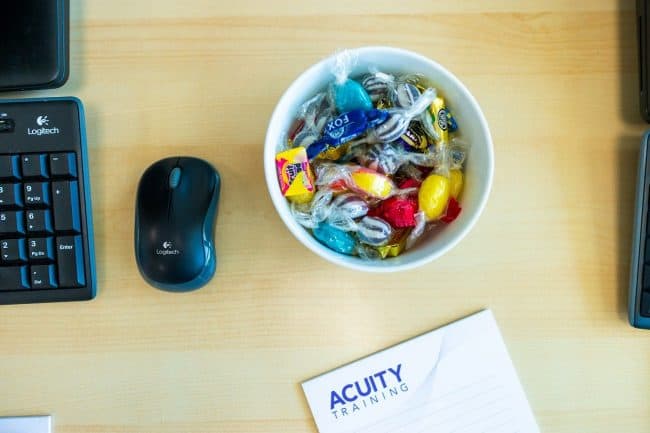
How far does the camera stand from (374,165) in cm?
50

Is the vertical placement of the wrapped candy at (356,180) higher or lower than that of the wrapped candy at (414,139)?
lower

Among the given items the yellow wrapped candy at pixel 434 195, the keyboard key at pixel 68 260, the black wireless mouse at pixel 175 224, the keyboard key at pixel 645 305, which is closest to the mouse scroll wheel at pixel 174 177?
the black wireless mouse at pixel 175 224

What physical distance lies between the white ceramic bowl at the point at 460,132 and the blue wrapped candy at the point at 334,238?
1 cm

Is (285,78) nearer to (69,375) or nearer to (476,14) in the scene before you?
(476,14)

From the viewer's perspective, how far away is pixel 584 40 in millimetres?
566

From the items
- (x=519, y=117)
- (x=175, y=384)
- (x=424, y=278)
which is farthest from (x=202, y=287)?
(x=519, y=117)

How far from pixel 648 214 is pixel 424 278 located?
21 centimetres

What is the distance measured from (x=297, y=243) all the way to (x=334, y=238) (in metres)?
0.07

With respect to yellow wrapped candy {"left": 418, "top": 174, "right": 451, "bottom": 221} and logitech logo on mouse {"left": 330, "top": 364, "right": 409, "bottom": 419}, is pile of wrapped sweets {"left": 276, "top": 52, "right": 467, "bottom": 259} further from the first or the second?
logitech logo on mouse {"left": 330, "top": 364, "right": 409, "bottom": 419}

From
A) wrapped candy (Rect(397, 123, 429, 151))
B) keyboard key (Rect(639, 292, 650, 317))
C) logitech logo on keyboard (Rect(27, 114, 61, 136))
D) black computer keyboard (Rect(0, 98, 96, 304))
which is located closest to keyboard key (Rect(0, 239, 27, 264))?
black computer keyboard (Rect(0, 98, 96, 304))

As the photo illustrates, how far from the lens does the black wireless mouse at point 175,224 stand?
511 millimetres

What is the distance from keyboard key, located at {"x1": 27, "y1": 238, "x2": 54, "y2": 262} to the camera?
53 cm

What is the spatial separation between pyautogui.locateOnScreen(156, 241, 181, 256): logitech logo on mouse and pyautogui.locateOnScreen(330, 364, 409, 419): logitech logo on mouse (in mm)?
196

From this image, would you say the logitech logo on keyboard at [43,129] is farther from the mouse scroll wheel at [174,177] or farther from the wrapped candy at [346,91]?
the wrapped candy at [346,91]
